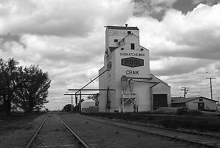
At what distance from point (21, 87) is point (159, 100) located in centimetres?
3279

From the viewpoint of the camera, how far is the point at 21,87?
60562 millimetres

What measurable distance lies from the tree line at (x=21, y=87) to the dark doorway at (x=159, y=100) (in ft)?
98.2

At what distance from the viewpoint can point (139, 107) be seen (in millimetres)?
68375

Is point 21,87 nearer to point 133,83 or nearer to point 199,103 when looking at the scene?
point 133,83

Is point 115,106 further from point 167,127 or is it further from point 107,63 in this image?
point 167,127

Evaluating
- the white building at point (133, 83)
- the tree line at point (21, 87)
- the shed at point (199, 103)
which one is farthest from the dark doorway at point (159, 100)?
the tree line at point (21, 87)

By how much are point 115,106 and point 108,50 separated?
17497 millimetres

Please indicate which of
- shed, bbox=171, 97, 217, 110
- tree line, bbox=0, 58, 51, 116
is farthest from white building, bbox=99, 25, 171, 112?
tree line, bbox=0, 58, 51, 116

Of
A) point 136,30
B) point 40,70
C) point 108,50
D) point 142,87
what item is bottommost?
point 142,87

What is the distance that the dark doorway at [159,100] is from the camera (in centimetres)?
6700

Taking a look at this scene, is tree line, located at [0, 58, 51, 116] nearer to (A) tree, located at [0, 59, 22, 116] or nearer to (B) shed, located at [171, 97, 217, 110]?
(A) tree, located at [0, 59, 22, 116]

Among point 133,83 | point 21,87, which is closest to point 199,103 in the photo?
A: point 133,83

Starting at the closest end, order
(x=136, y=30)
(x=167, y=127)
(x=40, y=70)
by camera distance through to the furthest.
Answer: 1. (x=167, y=127)
2. (x=40, y=70)
3. (x=136, y=30)

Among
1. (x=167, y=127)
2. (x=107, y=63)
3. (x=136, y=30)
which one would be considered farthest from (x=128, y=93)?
(x=167, y=127)
